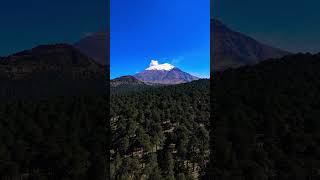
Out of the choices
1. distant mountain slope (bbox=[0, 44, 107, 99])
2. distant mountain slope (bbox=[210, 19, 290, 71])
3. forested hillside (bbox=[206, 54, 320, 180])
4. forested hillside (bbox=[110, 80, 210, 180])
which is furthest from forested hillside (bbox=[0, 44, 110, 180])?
distant mountain slope (bbox=[210, 19, 290, 71])

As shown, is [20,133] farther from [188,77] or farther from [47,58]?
[188,77]

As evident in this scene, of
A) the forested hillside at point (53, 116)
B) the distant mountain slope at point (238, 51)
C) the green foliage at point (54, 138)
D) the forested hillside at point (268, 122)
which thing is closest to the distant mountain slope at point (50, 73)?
the forested hillside at point (53, 116)

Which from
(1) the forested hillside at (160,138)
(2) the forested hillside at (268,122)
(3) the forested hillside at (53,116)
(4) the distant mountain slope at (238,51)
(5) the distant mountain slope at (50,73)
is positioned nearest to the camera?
(2) the forested hillside at (268,122)

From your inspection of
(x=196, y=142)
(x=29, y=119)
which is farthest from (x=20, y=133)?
(x=196, y=142)

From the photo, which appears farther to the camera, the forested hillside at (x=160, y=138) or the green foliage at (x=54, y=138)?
the green foliage at (x=54, y=138)

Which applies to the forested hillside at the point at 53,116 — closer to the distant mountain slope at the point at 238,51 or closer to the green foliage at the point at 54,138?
the green foliage at the point at 54,138

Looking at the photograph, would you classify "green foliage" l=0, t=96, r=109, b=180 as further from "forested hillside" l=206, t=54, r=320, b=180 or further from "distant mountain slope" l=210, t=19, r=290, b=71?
"distant mountain slope" l=210, t=19, r=290, b=71
